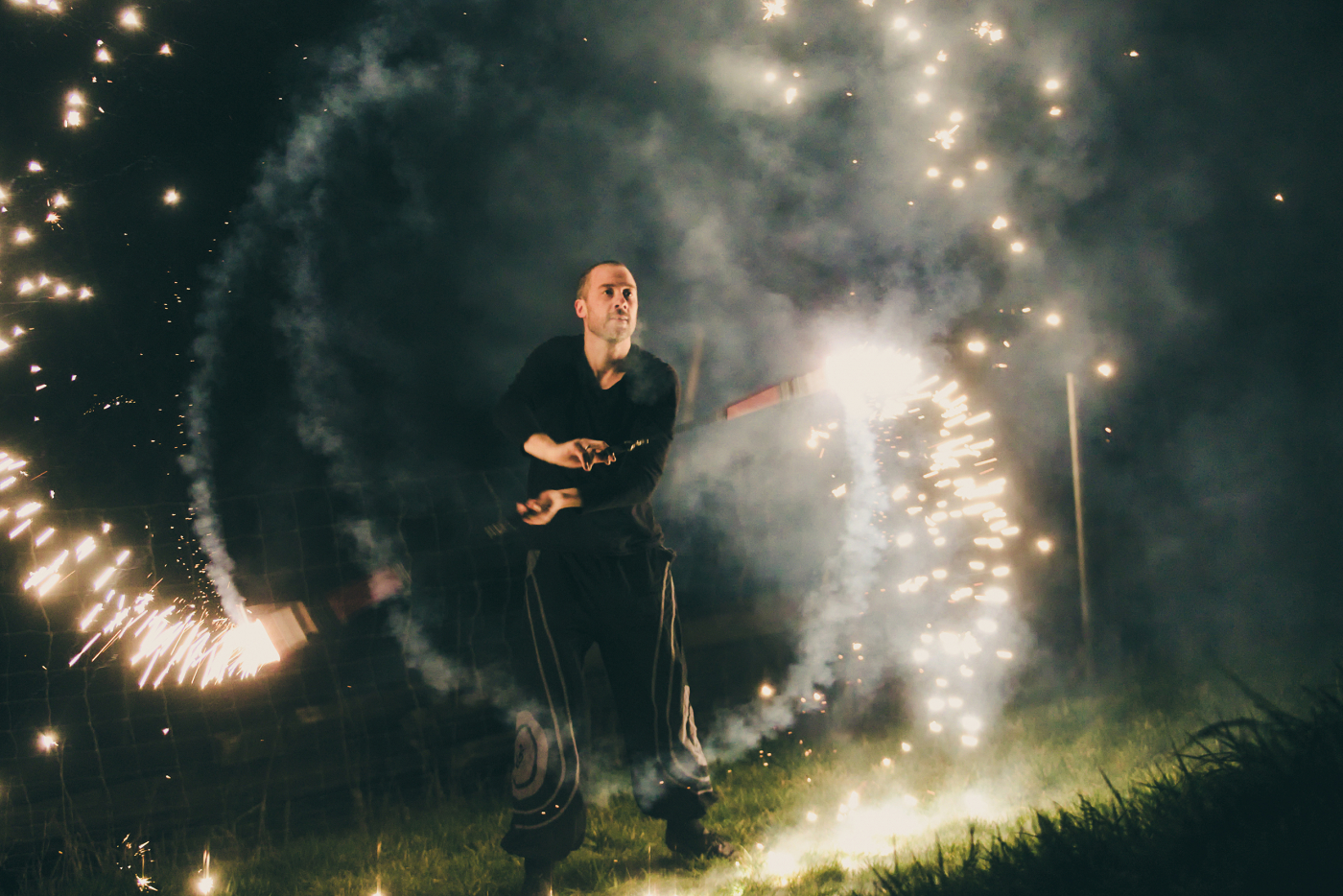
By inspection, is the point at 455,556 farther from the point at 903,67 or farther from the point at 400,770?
the point at 903,67

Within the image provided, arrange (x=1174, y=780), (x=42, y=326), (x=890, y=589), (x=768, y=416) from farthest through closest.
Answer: (x=768, y=416) → (x=890, y=589) → (x=42, y=326) → (x=1174, y=780)

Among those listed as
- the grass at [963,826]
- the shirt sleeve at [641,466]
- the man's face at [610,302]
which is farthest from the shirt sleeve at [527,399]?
the grass at [963,826]

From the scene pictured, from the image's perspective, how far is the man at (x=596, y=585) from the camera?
9.16 ft

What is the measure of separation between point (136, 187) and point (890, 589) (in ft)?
17.3

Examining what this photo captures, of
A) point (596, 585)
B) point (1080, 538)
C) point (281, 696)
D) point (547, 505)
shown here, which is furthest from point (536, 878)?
point (1080, 538)

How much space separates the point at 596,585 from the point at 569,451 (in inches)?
22.6

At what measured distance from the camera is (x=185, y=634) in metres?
3.90

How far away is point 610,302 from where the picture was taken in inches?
117

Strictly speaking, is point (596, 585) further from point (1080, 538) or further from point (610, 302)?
point (1080, 538)

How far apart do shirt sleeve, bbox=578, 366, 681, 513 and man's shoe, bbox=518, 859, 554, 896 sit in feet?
4.54

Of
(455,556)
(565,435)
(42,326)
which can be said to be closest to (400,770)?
(455,556)

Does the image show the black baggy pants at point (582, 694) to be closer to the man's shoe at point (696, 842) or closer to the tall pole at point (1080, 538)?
the man's shoe at point (696, 842)

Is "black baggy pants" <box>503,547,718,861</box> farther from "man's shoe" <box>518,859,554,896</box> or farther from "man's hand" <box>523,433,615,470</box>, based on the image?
"man's hand" <box>523,433,615,470</box>

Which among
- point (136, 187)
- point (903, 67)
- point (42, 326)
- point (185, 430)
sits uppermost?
point (136, 187)
